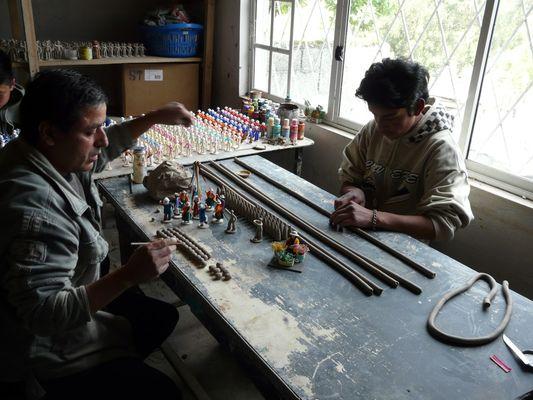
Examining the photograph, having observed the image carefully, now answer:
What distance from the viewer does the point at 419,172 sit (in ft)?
7.00

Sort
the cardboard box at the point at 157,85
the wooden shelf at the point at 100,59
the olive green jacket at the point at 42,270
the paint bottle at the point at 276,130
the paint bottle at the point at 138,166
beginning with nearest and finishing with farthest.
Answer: the olive green jacket at the point at 42,270, the paint bottle at the point at 138,166, the paint bottle at the point at 276,130, the wooden shelf at the point at 100,59, the cardboard box at the point at 157,85

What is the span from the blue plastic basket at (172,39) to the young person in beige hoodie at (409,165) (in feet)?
8.63

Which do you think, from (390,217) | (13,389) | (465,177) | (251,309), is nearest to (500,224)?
(465,177)

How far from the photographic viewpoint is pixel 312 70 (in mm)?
3738

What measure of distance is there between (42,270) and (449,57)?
252cm

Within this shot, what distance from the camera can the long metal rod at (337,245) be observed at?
62.6 inches


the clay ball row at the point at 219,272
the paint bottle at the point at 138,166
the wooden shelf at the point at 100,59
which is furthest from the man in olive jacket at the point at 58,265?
the wooden shelf at the point at 100,59

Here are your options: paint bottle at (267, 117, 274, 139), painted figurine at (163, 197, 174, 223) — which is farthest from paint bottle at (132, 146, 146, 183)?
paint bottle at (267, 117, 274, 139)

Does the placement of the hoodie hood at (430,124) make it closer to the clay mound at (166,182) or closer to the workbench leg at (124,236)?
the clay mound at (166,182)

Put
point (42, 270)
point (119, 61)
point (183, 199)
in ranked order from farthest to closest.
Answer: point (119, 61)
point (183, 199)
point (42, 270)

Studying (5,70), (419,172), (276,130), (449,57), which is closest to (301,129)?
(276,130)

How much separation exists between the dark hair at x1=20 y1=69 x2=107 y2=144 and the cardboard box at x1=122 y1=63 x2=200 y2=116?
2999 millimetres

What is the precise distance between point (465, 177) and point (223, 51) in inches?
121

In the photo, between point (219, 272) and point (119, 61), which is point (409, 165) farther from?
point (119, 61)
